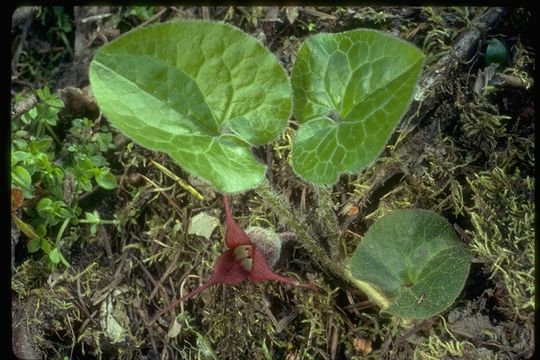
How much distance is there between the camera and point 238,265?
5.19 feet

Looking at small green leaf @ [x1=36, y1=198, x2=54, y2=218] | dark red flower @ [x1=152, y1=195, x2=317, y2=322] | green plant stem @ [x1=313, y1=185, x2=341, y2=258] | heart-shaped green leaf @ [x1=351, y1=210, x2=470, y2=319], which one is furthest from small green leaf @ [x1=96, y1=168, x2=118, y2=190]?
heart-shaped green leaf @ [x1=351, y1=210, x2=470, y2=319]

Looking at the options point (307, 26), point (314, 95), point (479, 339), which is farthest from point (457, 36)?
point (479, 339)

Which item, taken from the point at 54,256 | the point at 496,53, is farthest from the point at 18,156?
the point at 496,53

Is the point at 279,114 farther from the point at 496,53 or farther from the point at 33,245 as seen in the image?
the point at 33,245

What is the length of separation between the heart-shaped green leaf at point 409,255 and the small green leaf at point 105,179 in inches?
28.2

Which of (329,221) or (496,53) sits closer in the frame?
(329,221)

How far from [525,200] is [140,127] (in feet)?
3.12

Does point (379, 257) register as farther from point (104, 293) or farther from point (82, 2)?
point (82, 2)

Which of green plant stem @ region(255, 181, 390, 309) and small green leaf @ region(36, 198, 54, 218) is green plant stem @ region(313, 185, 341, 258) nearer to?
green plant stem @ region(255, 181, 390, 309)

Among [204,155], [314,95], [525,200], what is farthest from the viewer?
[525,200]

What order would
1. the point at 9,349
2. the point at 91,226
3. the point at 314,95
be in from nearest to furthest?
the point at 314,95 < the point at 9,349 < the point at 91,226

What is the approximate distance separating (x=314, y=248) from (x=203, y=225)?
14.3 inches

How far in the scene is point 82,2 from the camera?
2111 millimetres

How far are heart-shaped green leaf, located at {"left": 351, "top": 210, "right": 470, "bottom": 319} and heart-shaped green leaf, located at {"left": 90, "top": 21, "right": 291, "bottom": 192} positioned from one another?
1.24 feet
